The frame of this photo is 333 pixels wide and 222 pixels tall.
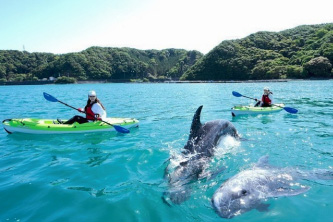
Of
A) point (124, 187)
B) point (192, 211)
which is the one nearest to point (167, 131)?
point (124, 187)

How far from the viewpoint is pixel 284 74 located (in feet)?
322

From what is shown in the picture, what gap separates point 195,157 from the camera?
7.42 m

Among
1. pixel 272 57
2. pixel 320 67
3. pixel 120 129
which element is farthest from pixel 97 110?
pixel 272 57

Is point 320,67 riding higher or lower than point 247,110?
higher

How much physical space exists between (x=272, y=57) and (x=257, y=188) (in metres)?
128

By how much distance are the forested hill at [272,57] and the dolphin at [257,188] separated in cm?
9194

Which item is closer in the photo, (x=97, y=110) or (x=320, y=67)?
(x=97, y=110)

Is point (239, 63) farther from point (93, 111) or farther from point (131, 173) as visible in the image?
point (131, 173)

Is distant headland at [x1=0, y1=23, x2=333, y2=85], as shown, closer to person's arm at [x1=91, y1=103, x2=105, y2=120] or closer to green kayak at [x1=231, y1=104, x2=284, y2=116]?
green kayak at [x1=231, y1=104, x2=284, y2=116]

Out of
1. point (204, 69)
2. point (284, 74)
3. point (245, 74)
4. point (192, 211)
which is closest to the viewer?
point (192, 211)

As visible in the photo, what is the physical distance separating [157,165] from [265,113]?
41.8 ft

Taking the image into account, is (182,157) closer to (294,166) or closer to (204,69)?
(294,166)

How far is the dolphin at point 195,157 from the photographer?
602cm

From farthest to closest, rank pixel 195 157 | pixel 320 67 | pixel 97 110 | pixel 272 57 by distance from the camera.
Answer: pixel 272 57, pixel 320 67, pixel 97 110, pixel 195 157
